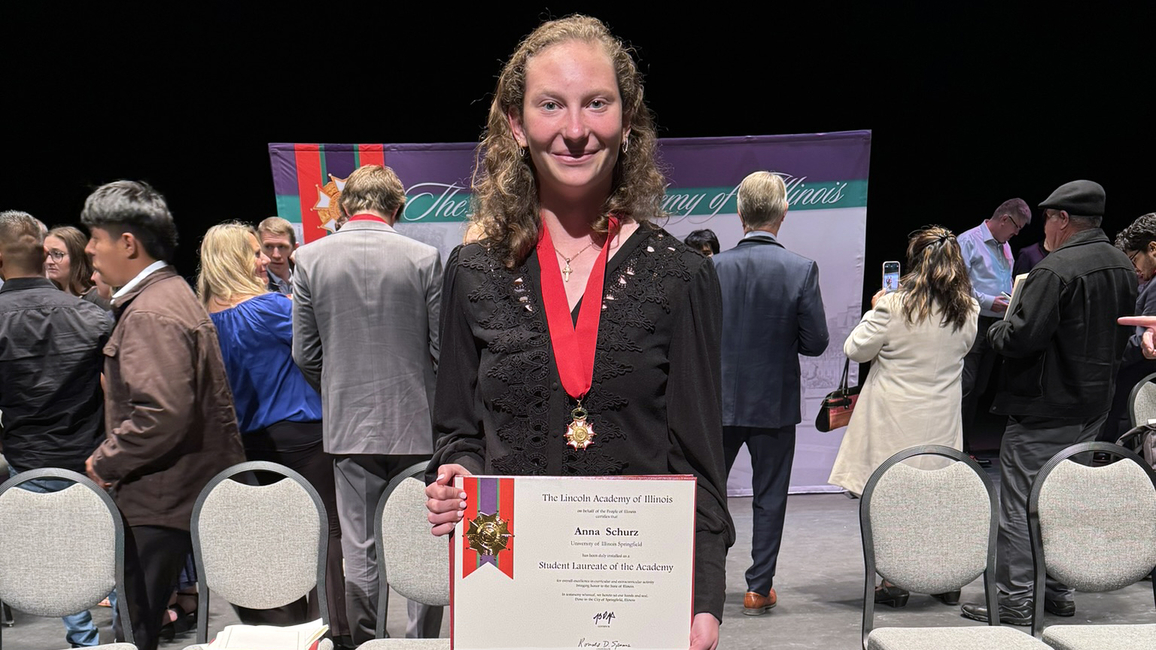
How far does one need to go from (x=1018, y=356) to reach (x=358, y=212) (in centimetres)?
271

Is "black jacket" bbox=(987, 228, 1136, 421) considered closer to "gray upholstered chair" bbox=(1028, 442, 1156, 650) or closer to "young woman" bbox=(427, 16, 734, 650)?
"gray upholstered chair" bbox=(1028, 442, 1156, 650)

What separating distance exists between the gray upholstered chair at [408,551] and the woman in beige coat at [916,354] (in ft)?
6.85

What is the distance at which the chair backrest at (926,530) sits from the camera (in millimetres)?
2732

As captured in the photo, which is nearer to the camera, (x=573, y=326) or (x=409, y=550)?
(x=573, y=326)

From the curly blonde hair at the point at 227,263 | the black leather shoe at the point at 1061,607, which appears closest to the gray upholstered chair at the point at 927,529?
the black leather shoe at the point at 1061,607

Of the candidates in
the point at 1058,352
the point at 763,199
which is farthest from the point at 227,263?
the point at 1058,352

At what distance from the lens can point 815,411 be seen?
5.44 metres

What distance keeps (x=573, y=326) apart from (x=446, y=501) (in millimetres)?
292

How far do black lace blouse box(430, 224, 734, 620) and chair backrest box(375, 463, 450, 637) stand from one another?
1465mm

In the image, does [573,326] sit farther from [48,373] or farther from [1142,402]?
[1142,402]

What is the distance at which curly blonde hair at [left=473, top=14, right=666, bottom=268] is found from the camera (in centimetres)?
128

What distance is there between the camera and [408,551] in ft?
8.88

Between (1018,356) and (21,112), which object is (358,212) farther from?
(21,112)

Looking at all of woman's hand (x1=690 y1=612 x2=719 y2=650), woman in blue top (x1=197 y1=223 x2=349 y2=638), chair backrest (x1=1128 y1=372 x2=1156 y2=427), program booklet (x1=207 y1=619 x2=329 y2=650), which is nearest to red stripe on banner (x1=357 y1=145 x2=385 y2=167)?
woman in blue top (x1=197 y1=223 x2=349 y2=638)
